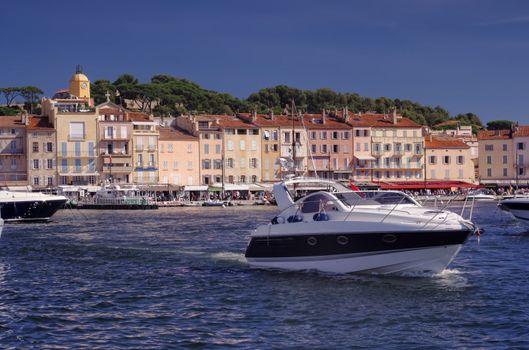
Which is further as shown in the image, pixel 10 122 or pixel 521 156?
pixel 521 156

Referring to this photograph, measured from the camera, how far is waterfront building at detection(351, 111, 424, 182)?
11500cm

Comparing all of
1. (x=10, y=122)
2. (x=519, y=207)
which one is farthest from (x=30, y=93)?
(x=519, y=207)

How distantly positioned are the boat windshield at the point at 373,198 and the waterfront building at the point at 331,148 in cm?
8351

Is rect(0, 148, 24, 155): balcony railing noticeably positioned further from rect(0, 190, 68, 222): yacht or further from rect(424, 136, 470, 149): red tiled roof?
rect(424, 136, 470, 149): red tiled roof

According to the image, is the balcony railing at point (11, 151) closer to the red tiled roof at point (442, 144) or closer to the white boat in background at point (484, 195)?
the red tiled roof at point (442, 144)

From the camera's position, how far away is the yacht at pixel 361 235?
83.7ft

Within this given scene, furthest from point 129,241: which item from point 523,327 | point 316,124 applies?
point 316,124

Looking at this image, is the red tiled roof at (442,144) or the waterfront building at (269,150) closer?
the waterfront building at (269,150)

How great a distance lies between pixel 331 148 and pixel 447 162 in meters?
17.2

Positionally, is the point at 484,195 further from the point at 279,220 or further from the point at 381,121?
the point at 279,220

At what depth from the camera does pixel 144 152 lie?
346ft

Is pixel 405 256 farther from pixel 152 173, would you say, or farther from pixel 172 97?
pixel 172 97

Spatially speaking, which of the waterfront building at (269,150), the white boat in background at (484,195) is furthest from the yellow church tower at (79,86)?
the white boat in background at (484,195)

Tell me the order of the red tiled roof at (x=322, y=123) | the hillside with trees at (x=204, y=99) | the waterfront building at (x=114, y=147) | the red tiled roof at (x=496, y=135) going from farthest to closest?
the hillside with trees at (x=204, y=99) < the red tiled roof at (x=496, y=135) < the red tiled roof at (x=322, y=123) < the waterfront building at (x=114, y=147)
